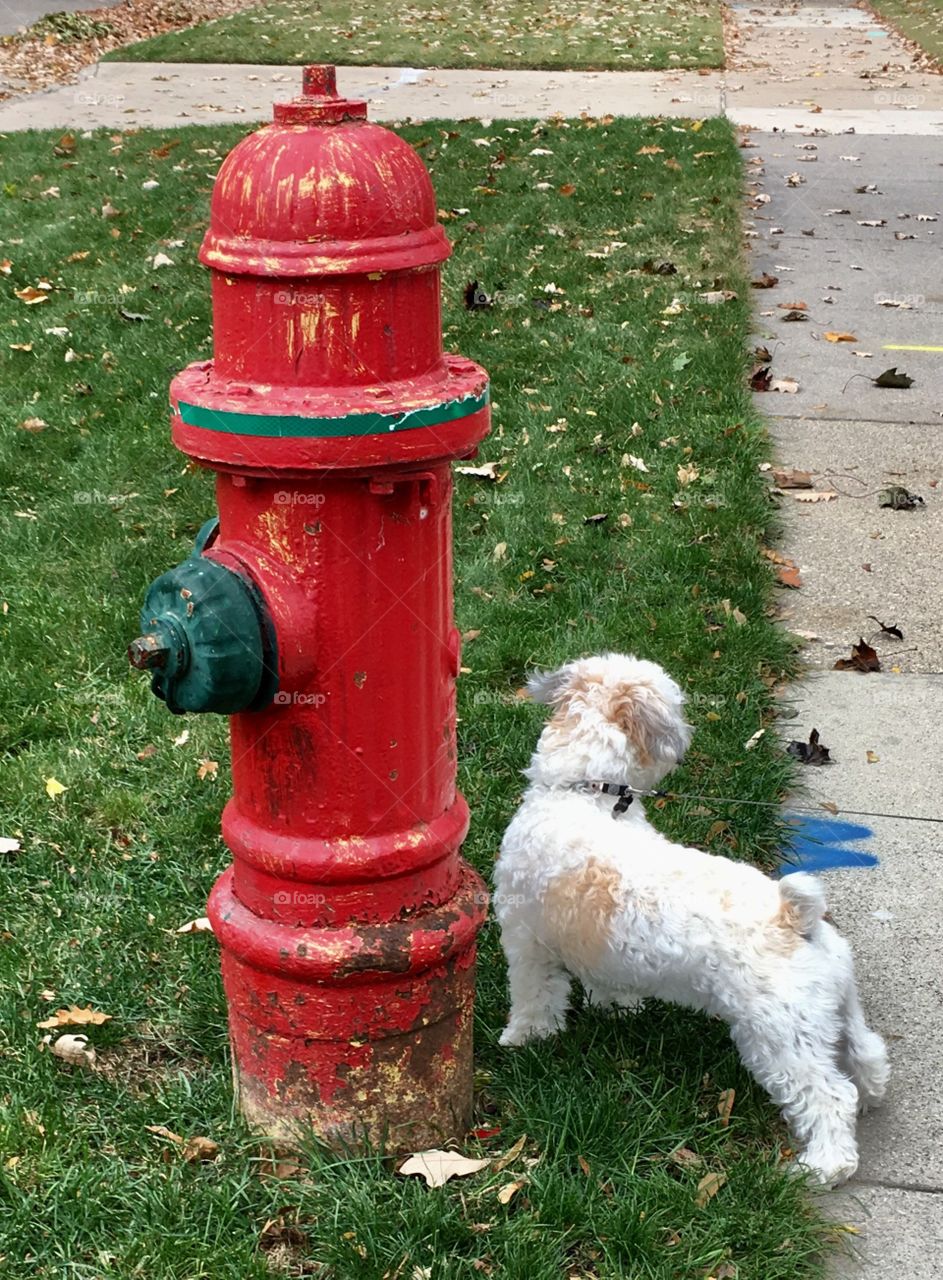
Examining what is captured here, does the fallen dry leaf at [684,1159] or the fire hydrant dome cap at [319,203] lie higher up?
the fire hydrant dome cap at [319,203]

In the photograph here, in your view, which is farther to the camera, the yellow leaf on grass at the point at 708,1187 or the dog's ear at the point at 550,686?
the dog's ear at the point at 550,686

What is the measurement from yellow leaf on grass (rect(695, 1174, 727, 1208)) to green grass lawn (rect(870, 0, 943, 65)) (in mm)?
16771

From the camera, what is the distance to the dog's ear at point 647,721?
116 inches

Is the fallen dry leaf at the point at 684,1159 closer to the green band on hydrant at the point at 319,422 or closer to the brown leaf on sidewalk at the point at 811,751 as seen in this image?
the green band on hydrant at the point at 319,422

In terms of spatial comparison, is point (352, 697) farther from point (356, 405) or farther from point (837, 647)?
point (837, 647)

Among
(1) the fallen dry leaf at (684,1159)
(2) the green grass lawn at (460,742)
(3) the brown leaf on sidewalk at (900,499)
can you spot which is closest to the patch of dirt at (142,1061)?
(2) the green grass lawn at (460,742)

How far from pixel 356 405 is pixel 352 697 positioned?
18.9 inches

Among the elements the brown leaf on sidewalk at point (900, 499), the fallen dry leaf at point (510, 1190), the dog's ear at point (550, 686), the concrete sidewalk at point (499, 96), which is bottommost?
the fallen dry leaf at point (510, 1190)

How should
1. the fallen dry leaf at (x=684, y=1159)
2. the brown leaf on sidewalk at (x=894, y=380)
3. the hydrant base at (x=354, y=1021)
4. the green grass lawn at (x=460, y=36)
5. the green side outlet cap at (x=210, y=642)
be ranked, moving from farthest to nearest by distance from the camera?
→ the green grass lawn at (x=460, y=36), the brown leaf on sidewalk at (x=894, y=380), the fallen dry leaf at (x=684, y=1159), the hydrant base at (x=354, y=1021), the green side outlet cap at (x=210, y=642)

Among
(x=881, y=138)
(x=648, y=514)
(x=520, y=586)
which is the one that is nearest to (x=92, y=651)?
(x=520, y=586)

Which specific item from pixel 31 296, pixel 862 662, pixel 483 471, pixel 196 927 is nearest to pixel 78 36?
pixel 31 296

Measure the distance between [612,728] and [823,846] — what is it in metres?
0.99

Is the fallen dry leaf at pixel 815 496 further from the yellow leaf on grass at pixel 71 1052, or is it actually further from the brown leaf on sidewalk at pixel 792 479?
the yellow leaf on grass at pixel 71 1052

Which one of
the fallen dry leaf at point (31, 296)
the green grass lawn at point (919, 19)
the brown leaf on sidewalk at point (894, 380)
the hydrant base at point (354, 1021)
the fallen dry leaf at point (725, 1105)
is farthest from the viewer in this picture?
the green grass lawn at point (919, 19)
